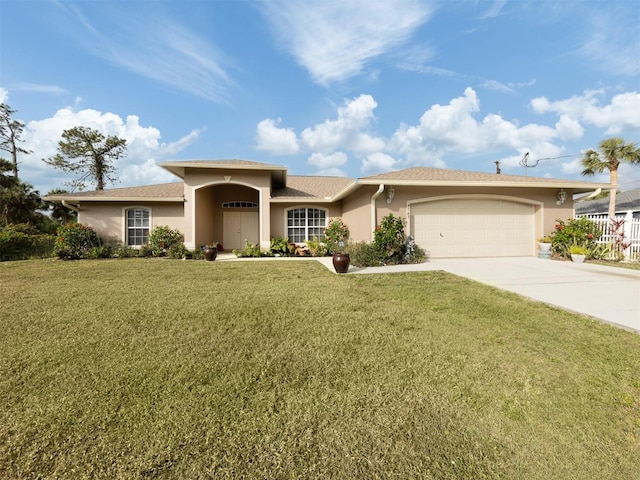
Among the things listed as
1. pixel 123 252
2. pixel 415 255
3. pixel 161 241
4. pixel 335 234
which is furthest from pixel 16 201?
pixel 415 255

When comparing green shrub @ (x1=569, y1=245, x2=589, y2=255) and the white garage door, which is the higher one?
the white garage door

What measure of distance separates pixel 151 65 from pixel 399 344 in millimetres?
12018

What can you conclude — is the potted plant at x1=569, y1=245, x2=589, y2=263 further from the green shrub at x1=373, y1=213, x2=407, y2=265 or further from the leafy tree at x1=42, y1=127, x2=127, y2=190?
the leafy tree at x1=42, y1=127, x2=127, y2=190

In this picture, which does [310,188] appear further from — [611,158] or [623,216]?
[623,216]

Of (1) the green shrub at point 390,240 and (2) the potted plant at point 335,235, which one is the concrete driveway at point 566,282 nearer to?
(1) the green shrub at point 390,240

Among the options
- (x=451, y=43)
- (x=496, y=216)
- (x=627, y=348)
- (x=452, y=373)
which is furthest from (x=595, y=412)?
(x=451, y=43)

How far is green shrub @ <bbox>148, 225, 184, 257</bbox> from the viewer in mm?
12697

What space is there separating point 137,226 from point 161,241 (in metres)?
2.11

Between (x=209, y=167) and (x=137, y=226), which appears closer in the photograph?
(x=209, y=167)

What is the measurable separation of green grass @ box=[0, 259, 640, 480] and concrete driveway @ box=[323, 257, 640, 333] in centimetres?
62

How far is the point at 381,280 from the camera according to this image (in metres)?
7.41

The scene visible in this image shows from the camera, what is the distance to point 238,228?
1591cm

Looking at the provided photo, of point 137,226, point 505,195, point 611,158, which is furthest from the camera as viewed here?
point 611,158

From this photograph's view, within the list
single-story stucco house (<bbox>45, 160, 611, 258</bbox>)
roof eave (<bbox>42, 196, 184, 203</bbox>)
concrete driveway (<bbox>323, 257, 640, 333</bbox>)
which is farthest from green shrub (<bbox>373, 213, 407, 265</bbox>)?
roof eave (<bbox>42, 196, 184, 203</bbox>)
